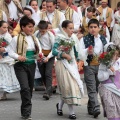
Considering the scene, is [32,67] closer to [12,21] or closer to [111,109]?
[111,109]

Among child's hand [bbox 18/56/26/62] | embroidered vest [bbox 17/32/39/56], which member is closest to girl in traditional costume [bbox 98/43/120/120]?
child's hand [bbox 18/56/26/62]

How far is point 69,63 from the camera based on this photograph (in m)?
9.90

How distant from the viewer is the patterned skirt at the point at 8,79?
11.7 meters

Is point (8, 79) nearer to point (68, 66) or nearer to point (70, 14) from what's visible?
point (68, 66)

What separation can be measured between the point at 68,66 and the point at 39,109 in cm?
127

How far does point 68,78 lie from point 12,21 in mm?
4414

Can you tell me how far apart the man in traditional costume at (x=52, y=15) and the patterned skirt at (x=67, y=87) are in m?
3.13

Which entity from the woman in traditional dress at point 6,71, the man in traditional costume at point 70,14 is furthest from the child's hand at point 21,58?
the man in traditional costume at point 70,14

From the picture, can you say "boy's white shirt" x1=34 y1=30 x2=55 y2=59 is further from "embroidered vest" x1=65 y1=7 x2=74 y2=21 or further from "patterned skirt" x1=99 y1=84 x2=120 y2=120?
"patterned skirt" x1=99 y1=84 x2=120 y2=120

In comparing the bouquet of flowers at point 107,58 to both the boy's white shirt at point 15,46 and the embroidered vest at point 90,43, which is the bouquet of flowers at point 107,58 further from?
the boy's white shirt at point 15,46

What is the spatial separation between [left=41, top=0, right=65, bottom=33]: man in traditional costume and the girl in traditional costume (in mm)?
4467

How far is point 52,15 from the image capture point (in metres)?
13.0

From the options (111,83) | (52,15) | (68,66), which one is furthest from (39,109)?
(52,15)

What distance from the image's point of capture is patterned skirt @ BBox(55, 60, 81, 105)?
9742 mm
